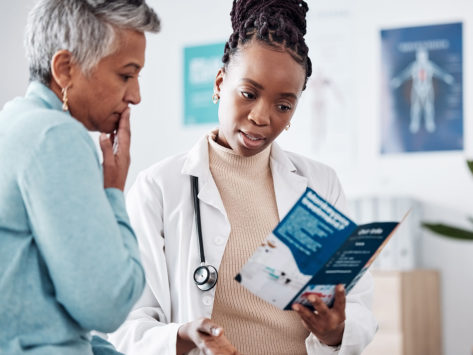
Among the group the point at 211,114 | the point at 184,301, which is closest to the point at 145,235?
the point at 184,301

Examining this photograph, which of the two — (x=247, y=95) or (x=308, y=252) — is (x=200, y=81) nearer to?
(x=247, y=95)

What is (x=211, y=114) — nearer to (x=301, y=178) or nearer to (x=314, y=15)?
(x=314, y=15)

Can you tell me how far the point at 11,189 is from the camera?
0.93 metres

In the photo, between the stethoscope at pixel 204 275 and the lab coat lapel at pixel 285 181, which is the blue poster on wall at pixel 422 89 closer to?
the lab coat lapel at pixel 285 181

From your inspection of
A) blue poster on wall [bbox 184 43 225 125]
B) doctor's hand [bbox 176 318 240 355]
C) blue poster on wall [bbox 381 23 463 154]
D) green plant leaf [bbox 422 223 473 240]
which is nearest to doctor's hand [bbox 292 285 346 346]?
doctor's hand [bbox 176 318 240 355]

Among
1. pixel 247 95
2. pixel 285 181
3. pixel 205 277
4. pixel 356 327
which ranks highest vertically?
pixel 247 95

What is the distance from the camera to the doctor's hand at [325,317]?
1.33 m

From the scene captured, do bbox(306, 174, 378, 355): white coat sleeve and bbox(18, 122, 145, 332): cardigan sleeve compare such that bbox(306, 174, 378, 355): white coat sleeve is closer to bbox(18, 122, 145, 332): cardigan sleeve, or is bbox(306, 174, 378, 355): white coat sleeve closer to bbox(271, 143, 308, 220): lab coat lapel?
bbox(271, 143, 308, 220): lab coat lapel

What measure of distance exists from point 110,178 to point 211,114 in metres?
3.72

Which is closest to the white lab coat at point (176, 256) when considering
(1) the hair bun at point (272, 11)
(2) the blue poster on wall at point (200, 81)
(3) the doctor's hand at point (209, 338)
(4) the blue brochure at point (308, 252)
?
(3) the doctor's hand at point (209, 338)

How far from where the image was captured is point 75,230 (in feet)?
3.04

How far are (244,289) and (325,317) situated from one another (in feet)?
0.65

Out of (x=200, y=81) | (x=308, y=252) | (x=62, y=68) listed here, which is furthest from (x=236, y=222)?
(x=200, y=81)

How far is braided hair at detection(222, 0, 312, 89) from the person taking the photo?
59.9 inches
